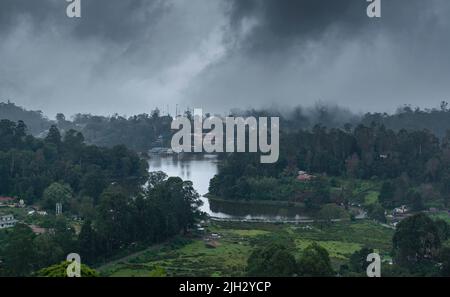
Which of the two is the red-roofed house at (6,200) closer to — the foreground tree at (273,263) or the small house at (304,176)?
the small house at (304,176)

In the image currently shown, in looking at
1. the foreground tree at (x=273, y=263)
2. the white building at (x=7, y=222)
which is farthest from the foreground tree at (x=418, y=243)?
the white building at (x=7, y=222)

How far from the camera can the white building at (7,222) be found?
15700 mm

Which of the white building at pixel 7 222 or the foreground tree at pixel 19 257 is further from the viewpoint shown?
the white building at pixel 7 222

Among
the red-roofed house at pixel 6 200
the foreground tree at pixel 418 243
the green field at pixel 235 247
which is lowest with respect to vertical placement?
the green field at pixel 235 247

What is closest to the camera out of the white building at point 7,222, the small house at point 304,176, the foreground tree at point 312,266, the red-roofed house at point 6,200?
the foreground tree at point 312,266

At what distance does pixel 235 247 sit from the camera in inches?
577

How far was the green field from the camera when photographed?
41.5 ft

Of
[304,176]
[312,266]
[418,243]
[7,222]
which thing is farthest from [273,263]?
[304,176]

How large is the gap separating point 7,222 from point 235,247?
5.99 m

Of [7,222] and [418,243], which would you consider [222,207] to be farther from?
[418,243]

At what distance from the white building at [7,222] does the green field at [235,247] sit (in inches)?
157

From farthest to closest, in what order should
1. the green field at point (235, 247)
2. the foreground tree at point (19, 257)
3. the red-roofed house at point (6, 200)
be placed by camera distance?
the red-roofed house at point (6, 200) → the green field at point (235, 247) → the foreground tree at point (19, 257)
